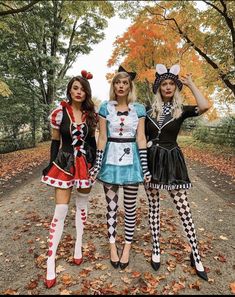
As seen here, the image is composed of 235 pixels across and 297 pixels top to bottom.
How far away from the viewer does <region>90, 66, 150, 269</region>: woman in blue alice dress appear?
3.60 m

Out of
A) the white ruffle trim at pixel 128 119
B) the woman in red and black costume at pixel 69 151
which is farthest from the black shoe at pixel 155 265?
the white ruffle trim at pixel 128 119

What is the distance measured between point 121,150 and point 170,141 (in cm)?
67

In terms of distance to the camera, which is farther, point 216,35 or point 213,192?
point 216,35

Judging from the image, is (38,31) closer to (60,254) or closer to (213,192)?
(213,192)

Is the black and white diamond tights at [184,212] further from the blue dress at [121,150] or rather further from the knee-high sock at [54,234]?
the knee-high sock at [54,234]

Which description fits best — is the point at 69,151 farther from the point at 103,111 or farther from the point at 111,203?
the point at 111,203

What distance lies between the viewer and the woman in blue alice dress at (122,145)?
142 inches

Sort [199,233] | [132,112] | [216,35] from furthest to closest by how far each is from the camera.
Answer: [216,35] < [199,233] < [132,112]

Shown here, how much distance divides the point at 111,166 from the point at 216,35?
11979mm

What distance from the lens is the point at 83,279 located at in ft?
11.6

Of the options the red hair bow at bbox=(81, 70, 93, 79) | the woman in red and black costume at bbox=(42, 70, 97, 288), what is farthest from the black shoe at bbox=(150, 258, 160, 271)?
the red hair bow at bbox=(81, 70, 93, 79)

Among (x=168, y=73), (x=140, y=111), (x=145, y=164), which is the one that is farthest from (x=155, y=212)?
(x=168, y=73)

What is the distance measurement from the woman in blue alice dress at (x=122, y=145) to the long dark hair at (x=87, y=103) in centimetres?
11

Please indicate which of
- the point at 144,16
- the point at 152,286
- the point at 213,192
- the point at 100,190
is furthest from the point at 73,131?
the point at 144,16
